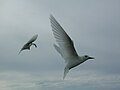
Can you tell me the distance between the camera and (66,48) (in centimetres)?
3231

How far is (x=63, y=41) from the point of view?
31734 mm

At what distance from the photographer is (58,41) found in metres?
31.6

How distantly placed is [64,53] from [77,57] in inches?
83.5

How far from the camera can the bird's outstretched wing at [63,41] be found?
98.4 ft

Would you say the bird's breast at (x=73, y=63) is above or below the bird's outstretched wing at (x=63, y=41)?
below

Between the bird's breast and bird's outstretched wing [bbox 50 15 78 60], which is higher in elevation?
bird's outstretched wing [bbox 50 15 78 60]

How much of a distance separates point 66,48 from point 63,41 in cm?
91

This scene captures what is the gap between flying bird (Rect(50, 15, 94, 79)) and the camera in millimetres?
30062

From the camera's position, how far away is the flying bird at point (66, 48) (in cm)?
3006

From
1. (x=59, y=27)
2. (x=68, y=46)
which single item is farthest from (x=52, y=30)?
(x=68, y=46)

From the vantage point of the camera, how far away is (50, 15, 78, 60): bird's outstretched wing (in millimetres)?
29992

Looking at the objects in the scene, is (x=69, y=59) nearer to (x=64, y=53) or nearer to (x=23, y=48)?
(x=64, y=53)

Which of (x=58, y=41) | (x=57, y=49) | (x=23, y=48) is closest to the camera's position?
(x=58, y=41)

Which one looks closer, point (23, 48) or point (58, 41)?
point (58, 41)
